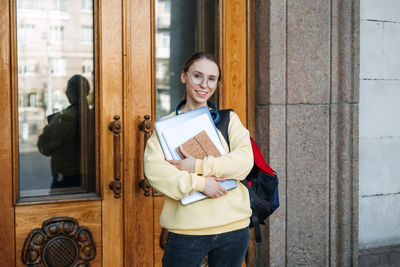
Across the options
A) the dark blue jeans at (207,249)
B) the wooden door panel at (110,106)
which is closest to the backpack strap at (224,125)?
the dark blue jeans at (207,249)

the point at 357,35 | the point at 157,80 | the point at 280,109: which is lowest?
the point at 280,109

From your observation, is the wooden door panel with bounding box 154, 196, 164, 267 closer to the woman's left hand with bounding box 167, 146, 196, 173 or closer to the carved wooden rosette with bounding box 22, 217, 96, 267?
the carved wooden rosette with bounding box 22, 217, 96, 267

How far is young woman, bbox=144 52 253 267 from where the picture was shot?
1932mm

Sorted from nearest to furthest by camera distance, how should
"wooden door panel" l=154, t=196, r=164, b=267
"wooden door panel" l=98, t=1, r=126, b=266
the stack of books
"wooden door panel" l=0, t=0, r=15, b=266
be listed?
the stack of books → "wooden door panel" l=0, t=0, r=15, b=266 → "wooden door panel" l=98, t=1, r=126, b=266 → "wooden door panel" l=154, t=196, r=164, b=267

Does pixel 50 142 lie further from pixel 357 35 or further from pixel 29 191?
pixel 357 35

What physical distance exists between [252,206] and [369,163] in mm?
2097

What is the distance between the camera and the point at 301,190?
136 inches

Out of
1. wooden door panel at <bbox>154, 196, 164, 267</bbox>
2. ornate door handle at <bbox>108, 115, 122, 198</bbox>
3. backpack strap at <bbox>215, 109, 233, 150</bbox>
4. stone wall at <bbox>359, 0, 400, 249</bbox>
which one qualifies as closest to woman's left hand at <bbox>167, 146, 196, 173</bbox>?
backpack strap at <bbox>215, 109, 233, 150</bbox>

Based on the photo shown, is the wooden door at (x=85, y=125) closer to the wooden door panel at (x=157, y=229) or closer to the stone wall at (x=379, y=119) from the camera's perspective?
the wooden door panel at (x=157, y=229)

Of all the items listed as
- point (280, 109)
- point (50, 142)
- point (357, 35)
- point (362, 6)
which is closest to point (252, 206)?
point (280, 109)

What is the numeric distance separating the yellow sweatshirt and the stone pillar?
1.33 m

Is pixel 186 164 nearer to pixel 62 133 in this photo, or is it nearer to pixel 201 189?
pixel 201 189

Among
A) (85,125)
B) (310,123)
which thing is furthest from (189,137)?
(310,123)

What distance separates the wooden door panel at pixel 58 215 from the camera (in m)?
2.89
